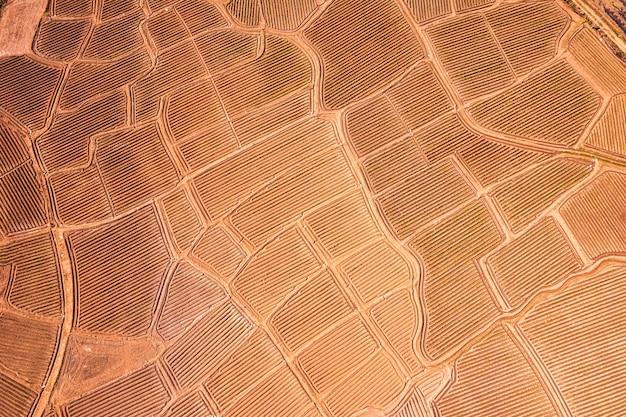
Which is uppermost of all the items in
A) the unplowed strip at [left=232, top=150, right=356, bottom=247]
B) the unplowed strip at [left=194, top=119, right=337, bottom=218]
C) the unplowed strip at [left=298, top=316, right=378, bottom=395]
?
the unplowed strip at [left=194, top=119, right=337, bottom=218]

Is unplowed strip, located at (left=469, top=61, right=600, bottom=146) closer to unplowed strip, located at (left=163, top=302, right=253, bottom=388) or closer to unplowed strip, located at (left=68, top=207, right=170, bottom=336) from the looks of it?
unplowed strip, located at (left=163, top=302, right=253, bottom=388)

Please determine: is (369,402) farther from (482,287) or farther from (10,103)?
(10,103)

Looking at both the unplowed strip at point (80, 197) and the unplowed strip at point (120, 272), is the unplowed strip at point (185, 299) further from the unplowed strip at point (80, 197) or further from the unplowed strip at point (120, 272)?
the unplowed strip at point (80, 197)

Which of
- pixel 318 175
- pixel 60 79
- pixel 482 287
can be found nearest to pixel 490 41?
pixel 318 175

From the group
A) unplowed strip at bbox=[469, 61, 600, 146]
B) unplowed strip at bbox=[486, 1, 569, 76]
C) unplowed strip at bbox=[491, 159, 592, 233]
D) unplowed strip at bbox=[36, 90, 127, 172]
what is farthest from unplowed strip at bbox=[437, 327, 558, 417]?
unplowed strip at bbox=[36, 90, 127, 172]

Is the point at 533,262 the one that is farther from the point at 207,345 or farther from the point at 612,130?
the point at 207,345

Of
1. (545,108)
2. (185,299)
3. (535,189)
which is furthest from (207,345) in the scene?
(545,108)

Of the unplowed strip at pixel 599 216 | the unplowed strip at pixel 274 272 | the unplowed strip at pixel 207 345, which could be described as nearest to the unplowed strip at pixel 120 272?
the unplowed strip at pixel 207 345

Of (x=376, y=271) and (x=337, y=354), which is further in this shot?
(x=376, y=271)
